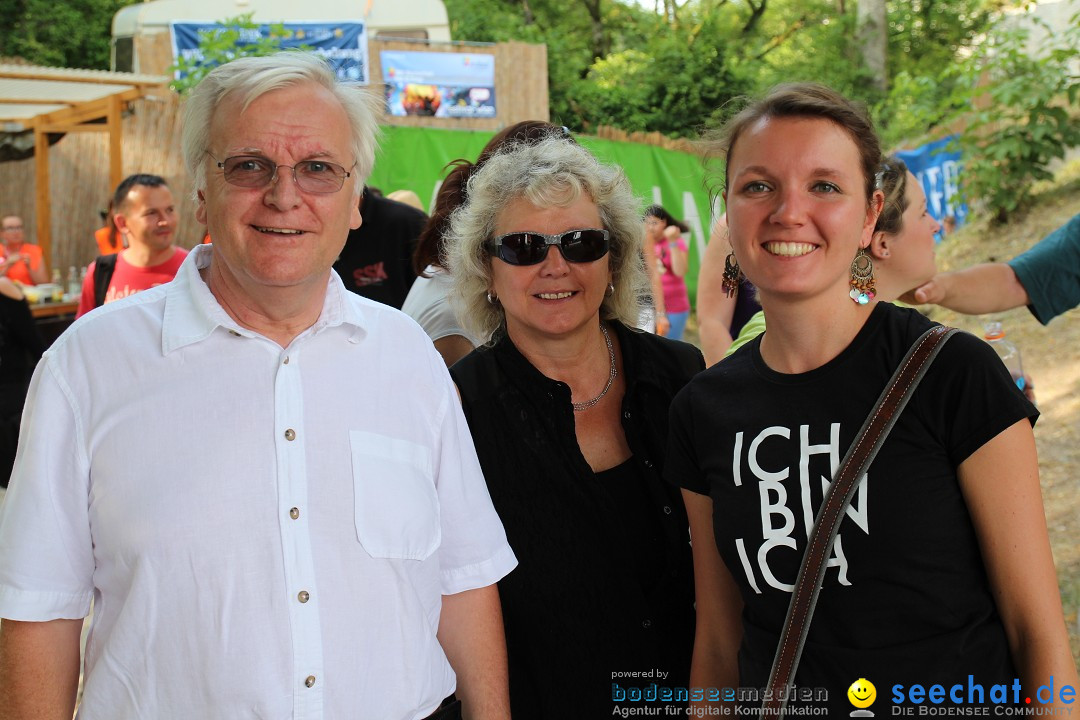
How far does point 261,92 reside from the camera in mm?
1856

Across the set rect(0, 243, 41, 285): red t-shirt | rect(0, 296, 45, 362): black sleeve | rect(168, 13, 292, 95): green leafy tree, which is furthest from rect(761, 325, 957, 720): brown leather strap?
rect(0, 243, 41, 285): red t-shirt

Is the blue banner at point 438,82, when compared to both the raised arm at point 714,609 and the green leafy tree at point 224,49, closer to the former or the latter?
the green leafy tree at point 224,49

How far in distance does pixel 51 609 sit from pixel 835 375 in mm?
1522

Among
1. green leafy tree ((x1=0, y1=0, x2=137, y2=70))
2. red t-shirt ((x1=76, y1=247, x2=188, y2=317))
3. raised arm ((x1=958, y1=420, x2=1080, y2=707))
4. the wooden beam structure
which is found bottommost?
raised arm ((x1=958, y1=420, x2=1080, y2=707))

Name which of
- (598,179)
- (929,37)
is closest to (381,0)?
(598,179)

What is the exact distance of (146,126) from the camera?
10836mm

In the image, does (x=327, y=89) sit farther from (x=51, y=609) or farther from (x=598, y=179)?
(x=51, y=609)

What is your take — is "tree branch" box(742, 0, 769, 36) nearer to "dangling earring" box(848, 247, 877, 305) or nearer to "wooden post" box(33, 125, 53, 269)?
"wooden post" box(33, 125, 53, 269)

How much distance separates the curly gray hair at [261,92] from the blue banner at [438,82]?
40.4 ft

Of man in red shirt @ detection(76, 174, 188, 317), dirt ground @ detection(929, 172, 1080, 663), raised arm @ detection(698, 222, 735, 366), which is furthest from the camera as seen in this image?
man in red shirt @ detection(76, 174, 188, 317)

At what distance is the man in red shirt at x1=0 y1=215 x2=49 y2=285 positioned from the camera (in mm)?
9612

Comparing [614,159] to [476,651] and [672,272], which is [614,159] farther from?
[476,651]

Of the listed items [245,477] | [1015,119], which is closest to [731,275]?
[245,477]

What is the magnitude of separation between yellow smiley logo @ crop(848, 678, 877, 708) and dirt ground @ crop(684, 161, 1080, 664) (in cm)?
273
